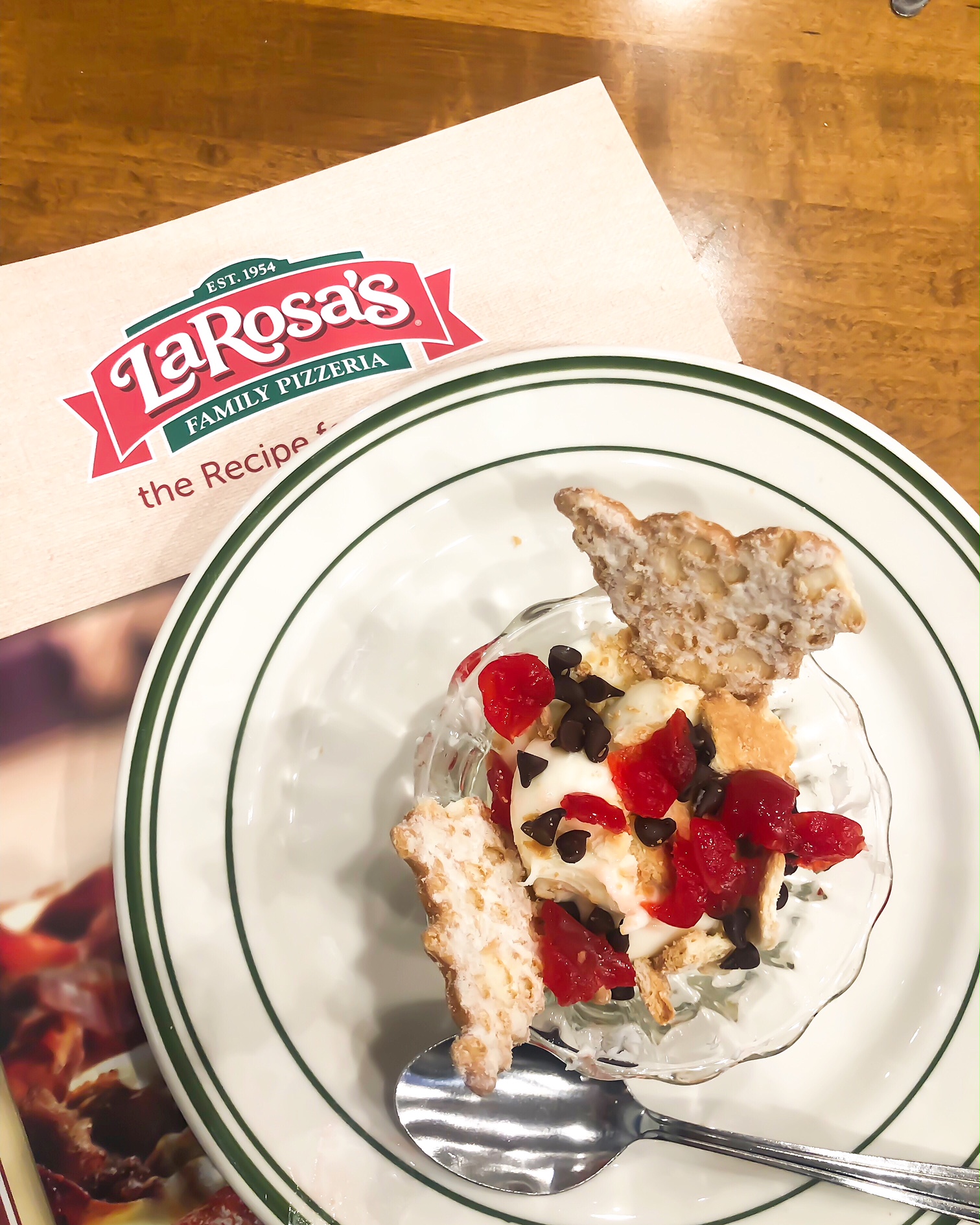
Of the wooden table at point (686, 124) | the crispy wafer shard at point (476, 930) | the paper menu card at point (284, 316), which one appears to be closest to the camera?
the crispy wafer shard at point (476, 930)

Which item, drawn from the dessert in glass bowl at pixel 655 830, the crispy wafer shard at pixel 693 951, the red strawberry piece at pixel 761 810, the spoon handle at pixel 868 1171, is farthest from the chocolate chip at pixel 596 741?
the spoon handle at pixel 868 1171

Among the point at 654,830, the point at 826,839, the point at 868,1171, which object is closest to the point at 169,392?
the point at 654,830

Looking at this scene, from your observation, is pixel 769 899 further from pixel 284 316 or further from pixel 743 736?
pixel 284 316

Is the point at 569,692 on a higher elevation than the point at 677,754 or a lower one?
higher

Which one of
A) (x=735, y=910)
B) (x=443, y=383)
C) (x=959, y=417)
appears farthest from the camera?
(x=959, y=417)

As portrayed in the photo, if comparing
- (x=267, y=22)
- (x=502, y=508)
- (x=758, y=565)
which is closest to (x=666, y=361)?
(x=502, y=508)

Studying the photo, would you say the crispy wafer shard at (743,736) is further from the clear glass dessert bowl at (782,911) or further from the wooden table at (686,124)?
the wooden table at (686,124)

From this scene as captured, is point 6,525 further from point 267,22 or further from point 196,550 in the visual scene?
point 267,22
